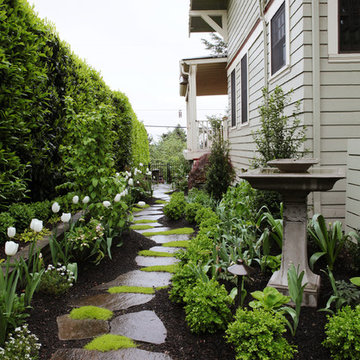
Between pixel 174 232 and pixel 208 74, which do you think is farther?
pixel 208 74

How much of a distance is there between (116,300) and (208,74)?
410 inches

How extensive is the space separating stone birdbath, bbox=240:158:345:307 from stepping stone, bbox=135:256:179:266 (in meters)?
1.59

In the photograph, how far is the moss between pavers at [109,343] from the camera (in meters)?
2.26

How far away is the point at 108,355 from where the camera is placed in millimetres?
2186

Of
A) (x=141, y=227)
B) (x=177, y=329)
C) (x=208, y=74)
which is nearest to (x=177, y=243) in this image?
(x=141, y=227)

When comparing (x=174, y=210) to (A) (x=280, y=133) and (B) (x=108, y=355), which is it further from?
(B) (x=108, y=355)

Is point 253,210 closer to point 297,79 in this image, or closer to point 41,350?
point 297,79

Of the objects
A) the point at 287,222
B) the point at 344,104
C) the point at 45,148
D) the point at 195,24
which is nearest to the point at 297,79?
the point at 344,104

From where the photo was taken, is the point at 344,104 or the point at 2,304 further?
the point at 344,104

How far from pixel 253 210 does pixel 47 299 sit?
283cm

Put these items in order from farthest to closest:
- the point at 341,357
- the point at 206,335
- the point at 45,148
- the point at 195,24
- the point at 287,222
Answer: the point at 195,24 → the point at 45,148 → the point at 287,222 → the point at 206,335 → the point at 341,357

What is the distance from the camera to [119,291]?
325 cm

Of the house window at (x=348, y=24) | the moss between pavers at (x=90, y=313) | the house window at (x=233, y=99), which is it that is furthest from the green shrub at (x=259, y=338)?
the house window at (x=233, y=99)

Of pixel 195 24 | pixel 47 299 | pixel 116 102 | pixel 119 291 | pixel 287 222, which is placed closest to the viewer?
pixel 287 222
